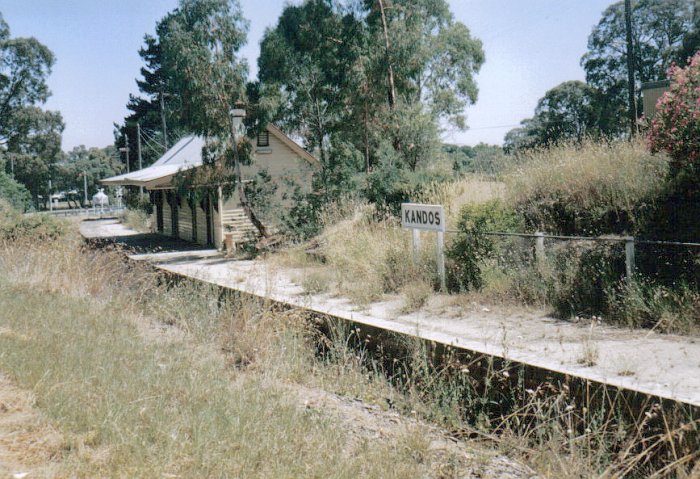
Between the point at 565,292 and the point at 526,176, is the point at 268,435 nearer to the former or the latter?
the point at 565,292

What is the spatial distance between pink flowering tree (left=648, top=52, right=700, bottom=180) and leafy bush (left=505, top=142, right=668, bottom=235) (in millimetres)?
659

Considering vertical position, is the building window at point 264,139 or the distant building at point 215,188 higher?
the building window at point 264,139

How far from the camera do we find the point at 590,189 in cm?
954

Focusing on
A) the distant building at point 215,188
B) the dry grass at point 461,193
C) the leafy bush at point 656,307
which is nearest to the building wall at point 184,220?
the distant building at point 215,188

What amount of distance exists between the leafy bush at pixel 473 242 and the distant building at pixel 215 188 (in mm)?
9980

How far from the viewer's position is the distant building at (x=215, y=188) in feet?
65.6

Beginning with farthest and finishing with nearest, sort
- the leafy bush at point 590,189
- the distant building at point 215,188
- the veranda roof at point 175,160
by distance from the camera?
the veranda roof at point 175,160 < the distant building at point 215,188 < the leafy bush at point 590,189

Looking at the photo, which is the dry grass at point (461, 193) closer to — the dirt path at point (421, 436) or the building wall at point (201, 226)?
the dirt path at point (421, 436)

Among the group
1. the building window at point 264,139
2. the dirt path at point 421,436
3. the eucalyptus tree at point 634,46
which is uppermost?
the eucalyptus tree at point 634,46

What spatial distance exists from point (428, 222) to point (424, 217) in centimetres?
12

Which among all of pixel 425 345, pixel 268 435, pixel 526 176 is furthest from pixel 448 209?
pixel 268 435

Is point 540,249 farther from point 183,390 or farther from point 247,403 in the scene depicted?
point 183,390

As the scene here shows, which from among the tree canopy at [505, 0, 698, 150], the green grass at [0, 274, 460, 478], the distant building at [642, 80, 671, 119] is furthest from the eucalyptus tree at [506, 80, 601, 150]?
the green grass at [0, 274, 460, 478]

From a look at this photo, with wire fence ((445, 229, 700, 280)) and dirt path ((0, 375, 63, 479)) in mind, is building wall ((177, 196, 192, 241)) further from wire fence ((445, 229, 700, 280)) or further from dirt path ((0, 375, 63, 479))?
dirt path ((0, 375, 63, 479))
